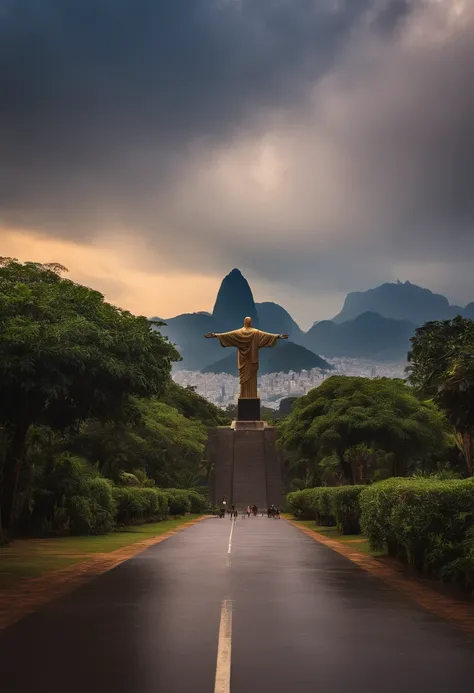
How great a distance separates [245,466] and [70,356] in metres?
46.9

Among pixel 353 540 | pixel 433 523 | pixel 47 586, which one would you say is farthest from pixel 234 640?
pixel 353 540

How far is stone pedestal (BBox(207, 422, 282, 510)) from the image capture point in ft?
193

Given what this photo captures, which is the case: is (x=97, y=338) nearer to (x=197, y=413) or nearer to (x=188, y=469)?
(x=188, y=469)

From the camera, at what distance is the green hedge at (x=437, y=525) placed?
13203 mm

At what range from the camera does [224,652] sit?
306 inches

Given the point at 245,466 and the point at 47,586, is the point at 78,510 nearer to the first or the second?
the point at 47,586

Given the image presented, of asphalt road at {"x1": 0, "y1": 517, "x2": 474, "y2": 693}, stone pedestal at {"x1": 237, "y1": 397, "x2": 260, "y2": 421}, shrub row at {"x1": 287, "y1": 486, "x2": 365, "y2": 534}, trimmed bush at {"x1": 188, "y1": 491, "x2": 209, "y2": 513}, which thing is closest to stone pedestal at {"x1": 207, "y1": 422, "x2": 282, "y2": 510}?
trimmed bush at {"x1": 188, "y1": 491, "x2": 209, "y2": 513}

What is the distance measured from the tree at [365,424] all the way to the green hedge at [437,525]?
21.9 meters

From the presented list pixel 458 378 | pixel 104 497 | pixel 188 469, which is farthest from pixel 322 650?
pixel 188 469

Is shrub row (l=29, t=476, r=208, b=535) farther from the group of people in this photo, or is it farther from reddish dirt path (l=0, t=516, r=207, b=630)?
the group of people

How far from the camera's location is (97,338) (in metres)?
17.7

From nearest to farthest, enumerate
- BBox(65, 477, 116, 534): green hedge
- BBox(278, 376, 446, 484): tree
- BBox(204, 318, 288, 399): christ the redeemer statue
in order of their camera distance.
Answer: BBox(65, 477, 116, 534): green hedge, BBox(278, 376, 446, 484): tree, BBox(204, 318, 288, 399): christ the redeemer statue

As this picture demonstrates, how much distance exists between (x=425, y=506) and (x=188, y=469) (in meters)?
53.2

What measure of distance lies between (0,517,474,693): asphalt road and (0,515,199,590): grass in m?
2.70
